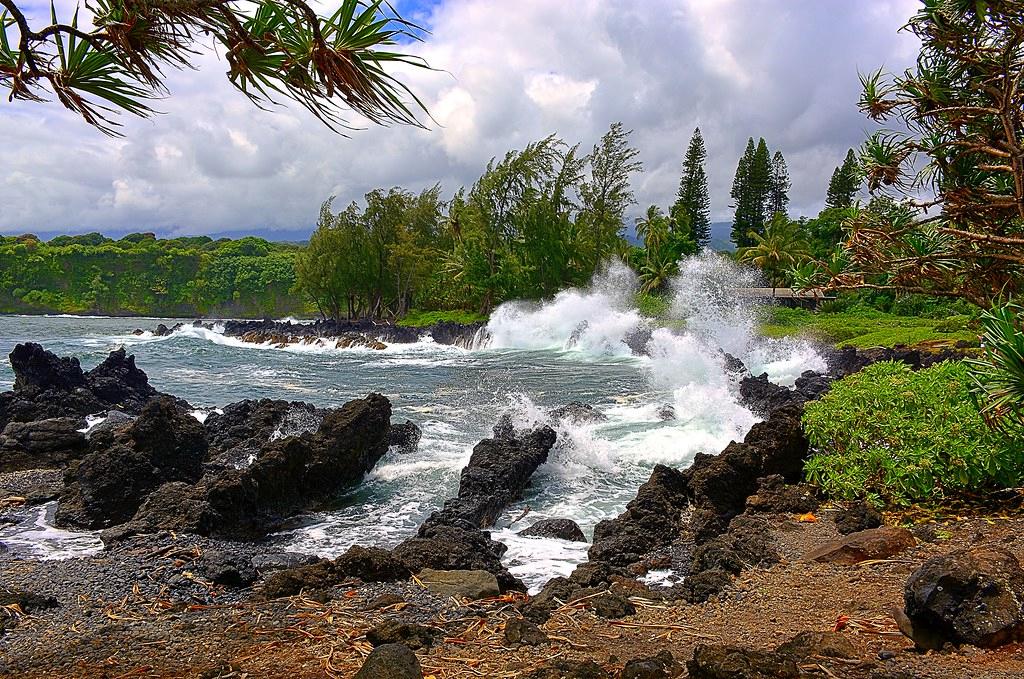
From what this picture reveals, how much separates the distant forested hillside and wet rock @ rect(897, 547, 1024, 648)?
93391 millimetres

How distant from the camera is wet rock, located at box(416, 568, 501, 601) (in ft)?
18.3

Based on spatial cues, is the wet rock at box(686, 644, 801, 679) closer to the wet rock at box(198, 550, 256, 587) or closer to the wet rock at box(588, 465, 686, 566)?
the wet rock at box(588, 465, 686, 566)

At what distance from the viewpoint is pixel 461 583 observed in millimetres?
5871

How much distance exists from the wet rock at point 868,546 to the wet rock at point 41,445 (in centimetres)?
1071

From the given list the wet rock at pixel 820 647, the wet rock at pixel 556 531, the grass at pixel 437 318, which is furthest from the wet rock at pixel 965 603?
the grass at pixel 437 318

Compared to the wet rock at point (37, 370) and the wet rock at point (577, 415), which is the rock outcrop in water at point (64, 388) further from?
the wet rock at point (577, 415)

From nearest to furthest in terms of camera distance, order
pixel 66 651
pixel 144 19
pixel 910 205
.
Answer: pixel 144 19 < pixel 66 651 < pixel 910 205

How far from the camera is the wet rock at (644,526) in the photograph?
7.00m

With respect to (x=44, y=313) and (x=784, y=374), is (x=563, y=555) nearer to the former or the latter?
(x=784, y=374)

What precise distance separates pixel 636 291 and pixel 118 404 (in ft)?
110

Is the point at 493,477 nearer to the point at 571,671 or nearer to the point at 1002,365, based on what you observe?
the point at 571,671

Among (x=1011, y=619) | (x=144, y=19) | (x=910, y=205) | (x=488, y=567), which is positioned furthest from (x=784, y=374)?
(x=144, y=19)

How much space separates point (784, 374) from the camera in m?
24.9

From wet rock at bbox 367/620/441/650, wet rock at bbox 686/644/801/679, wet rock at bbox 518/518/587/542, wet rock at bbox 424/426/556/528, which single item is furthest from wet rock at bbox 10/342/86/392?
wet rock at bbox 686/644/801/679
